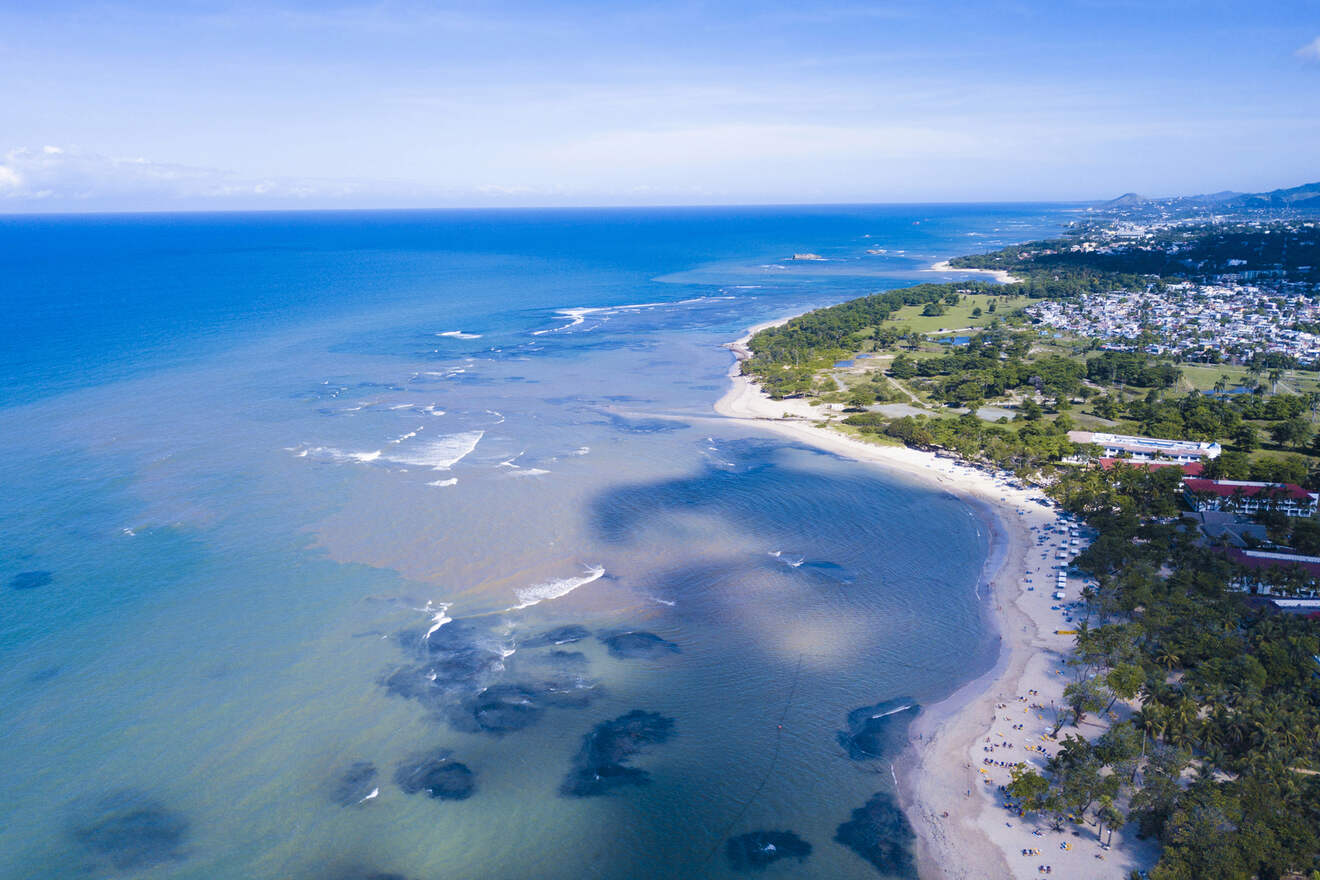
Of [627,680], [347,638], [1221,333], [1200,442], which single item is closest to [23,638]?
[347,638]

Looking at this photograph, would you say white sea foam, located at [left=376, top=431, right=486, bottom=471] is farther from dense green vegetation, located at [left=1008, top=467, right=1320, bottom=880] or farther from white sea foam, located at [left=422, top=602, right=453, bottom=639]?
dense green vegetation, located at [left=1008, top=467, right=1320, bottom=880]

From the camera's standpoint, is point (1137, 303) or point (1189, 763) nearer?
point (1189, 763)

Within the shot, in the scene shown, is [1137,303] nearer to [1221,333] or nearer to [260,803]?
[1221,333]

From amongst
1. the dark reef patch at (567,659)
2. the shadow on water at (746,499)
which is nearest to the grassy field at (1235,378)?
the shadow on water at (746,499)

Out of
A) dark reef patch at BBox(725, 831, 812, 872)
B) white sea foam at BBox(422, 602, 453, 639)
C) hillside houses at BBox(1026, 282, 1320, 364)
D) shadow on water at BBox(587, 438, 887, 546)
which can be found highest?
hillside houses at BBox(1026, 282, 1320, 364)

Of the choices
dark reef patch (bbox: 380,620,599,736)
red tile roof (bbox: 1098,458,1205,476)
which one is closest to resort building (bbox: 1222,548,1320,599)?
red tile roof (bbox: 1098,458,1205,476)

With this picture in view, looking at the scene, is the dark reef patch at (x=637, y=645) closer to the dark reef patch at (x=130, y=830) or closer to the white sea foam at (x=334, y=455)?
the dark reef patch at (x=130, y=830)

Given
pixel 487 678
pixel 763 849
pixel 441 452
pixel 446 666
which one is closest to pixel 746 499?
pixel 487 678
